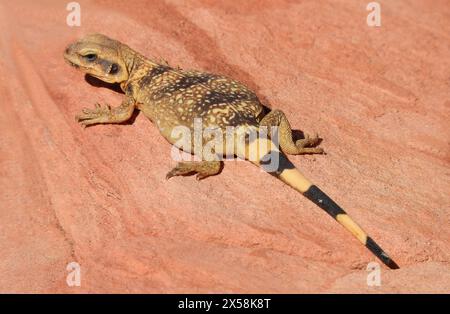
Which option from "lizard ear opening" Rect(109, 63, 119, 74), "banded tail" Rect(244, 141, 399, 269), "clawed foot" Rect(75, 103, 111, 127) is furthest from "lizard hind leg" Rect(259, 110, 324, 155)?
"lizard ear opening" Rect(109, 63, 119, 74)

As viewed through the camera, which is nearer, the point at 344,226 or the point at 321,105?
the point at 344,226

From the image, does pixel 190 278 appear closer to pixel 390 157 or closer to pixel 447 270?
pixel 447 270

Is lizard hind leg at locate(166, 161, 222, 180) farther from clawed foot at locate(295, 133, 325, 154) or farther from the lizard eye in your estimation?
the lizard eye

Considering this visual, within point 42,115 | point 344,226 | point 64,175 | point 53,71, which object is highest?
point 53,71

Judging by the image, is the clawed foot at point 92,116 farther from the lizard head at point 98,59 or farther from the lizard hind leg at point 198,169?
the lizard hind leg at point 198,169

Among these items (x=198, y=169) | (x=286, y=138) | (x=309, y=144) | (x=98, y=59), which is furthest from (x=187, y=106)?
(x=309, y=144)

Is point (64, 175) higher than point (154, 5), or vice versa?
point (154, 5)

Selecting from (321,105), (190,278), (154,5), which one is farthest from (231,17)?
(190,278)

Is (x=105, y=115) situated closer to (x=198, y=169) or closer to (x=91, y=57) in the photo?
(x=91, y=57)

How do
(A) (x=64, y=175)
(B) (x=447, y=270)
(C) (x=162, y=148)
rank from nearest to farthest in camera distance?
(B) (x=447, y=270) → (A) (x=64, y=175) → (C) (x=162, y=148)
